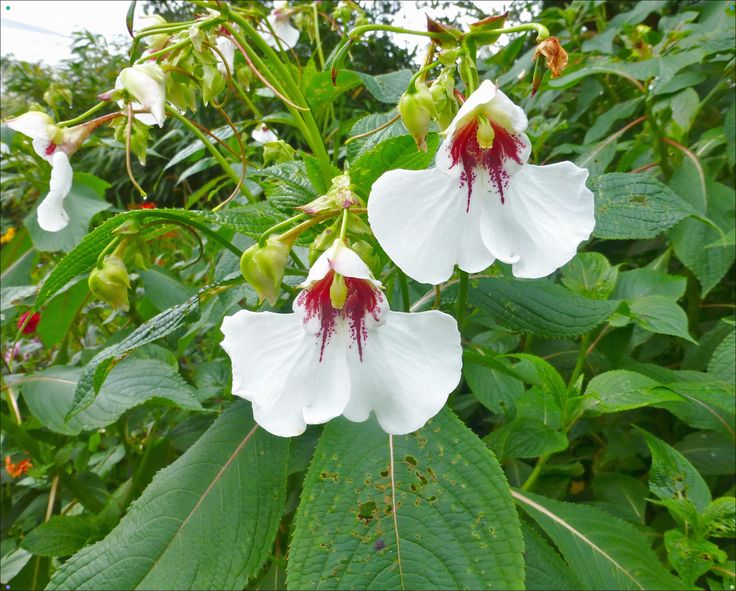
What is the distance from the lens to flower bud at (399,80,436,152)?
57 centimetres

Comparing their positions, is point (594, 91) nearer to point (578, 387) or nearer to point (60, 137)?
point (578, 387)

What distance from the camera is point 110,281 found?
0.68 m

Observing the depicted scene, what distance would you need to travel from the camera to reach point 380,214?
0.52 m

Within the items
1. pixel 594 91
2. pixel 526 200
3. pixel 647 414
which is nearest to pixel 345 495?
pixel 526 200

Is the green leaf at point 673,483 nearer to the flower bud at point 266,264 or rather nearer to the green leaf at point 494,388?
the green leaf at point 494,388

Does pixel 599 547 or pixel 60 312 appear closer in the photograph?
pixel 599 547

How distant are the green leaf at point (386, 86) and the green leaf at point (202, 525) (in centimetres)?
65

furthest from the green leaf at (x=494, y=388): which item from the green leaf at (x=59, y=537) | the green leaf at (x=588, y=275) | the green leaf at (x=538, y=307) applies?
the green leaf at (x=59, y=537)

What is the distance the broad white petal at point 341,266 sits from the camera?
20.0 inches

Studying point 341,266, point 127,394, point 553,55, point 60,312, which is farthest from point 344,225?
point 60,312

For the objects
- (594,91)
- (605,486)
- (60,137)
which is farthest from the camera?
(594,91)

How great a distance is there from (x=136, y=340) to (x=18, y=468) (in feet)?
3.53

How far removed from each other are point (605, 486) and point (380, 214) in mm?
874

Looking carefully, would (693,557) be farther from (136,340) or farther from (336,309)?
(136,340)
